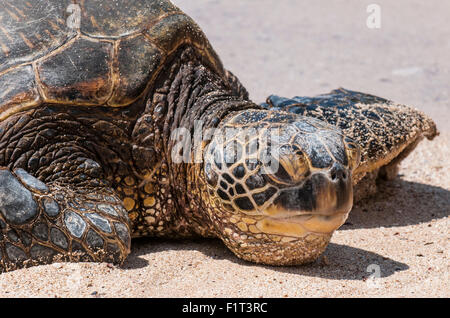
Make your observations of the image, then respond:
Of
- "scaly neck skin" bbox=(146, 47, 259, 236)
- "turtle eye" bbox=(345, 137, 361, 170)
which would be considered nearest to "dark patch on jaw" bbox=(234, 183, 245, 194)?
"scaly neck skin" bbox=(146, 47, 259, 236)

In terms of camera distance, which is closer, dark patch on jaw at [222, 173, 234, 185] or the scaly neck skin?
dark patch on jaw at [222, 173, 234, 185]

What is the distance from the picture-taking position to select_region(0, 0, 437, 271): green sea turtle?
300 cm

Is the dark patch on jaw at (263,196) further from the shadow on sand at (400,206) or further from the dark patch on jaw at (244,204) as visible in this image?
the shadow on sand at (400,206)

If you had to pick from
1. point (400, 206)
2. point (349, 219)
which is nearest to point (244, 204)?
point (349, 219)

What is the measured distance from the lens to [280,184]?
9.80 ft

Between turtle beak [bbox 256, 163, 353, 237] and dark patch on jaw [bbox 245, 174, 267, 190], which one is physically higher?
dark patch on jaw [bbox 245, 174, 267, 190]

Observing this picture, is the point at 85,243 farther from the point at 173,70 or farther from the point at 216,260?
the point at 173,70

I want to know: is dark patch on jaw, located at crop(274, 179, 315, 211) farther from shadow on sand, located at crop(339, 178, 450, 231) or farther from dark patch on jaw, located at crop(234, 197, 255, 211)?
shadow on sand, located at crop(339, 178, 450, 231)

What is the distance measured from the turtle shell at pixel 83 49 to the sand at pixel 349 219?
39.7 inches

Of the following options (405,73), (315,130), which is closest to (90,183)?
(315,130)

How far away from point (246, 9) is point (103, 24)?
9483mm

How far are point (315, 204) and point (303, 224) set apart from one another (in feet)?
0.44

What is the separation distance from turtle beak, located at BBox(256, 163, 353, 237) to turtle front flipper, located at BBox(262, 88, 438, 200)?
120 cm

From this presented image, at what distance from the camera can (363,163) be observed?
4.10m
